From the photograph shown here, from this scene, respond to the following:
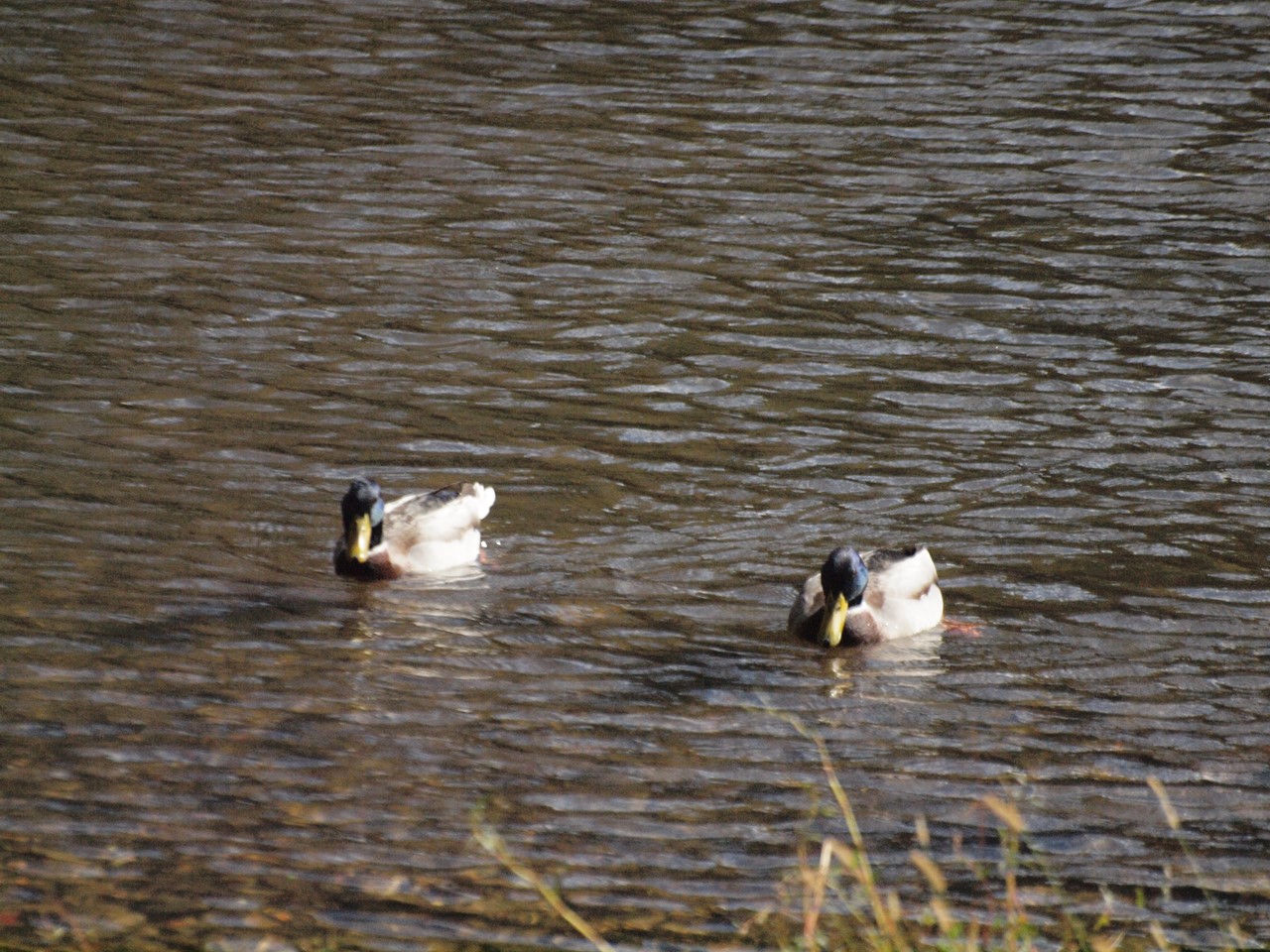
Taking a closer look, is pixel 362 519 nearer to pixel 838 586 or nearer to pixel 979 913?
pixel 838 586

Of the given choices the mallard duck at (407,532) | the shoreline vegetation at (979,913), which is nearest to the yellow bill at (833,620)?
the mallard duck at (407,532)

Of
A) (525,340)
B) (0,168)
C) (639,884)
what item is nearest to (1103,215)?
(525,340)

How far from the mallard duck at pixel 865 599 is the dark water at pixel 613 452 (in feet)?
0.48

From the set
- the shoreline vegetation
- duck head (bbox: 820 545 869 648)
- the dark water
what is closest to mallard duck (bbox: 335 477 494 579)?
the dark water

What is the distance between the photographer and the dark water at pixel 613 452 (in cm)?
722

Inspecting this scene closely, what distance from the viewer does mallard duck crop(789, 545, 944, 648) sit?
8.94 metres

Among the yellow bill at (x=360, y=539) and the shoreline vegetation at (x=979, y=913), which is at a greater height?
the yellow bill at (x=360, y=539)

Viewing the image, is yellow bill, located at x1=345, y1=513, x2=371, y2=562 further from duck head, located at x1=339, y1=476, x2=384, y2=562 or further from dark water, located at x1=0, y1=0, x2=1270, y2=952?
dark water, located at x1=0, y1=0, x2=1270, y2=952

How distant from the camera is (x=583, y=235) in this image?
1431cm

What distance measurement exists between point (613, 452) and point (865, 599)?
2.36m

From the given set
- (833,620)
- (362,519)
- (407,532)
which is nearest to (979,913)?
(833,620)

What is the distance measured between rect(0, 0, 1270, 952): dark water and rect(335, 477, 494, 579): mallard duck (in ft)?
0.58

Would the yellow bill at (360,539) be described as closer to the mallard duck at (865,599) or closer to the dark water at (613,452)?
the dark water at (613,452)

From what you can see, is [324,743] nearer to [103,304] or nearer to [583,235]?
[103,304]
